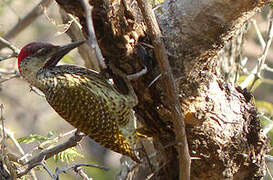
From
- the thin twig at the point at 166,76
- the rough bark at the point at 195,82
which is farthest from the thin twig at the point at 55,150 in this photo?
the thin twig at the point at 166,76

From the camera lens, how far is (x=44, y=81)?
327cm

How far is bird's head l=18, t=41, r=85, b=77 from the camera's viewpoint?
3256mm

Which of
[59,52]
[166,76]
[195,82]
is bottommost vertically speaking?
[195,82]

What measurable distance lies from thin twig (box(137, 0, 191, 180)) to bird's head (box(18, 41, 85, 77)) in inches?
36.9

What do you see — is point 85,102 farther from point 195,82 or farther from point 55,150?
point 195,82

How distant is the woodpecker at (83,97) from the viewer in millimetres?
3166

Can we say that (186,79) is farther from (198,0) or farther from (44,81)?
(44,81)

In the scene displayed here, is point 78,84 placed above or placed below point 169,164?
above

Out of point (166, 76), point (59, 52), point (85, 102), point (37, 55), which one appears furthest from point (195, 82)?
point (37, 55)

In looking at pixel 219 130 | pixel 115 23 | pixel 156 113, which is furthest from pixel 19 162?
pixel 219 130

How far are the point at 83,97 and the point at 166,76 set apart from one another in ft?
2.71

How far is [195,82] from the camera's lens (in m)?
3.00

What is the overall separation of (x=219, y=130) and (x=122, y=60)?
2.83ft

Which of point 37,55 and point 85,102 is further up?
point 37,55
